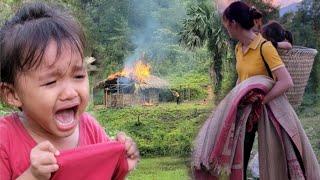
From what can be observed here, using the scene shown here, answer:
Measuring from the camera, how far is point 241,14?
3.11 meters

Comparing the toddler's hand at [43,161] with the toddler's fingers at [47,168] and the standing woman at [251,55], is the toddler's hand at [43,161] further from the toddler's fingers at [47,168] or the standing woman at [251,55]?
the standing woman at [251,55]

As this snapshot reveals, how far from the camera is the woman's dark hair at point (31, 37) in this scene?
3.55 feet

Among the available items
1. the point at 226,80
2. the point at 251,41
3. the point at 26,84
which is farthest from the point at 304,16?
the point at 26,84

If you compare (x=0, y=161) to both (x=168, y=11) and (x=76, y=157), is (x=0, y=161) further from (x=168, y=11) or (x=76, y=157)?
(x=168, y=11)

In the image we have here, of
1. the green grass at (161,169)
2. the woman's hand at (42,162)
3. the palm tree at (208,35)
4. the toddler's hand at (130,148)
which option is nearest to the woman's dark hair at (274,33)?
the toddler's hand at (130,148)

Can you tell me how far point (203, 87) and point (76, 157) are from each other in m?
5.82

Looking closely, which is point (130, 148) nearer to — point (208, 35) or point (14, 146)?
point (14, 146)

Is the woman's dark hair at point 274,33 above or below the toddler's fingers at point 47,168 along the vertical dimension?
above

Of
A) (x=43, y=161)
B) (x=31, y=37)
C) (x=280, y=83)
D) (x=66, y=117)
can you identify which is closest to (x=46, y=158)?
(x=43, y=161)

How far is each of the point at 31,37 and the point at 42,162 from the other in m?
0.25

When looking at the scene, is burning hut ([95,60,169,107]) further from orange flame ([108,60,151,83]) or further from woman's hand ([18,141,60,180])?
woman's hand ([18,141,60,180])

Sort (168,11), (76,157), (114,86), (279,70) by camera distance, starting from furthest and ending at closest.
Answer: (168,11)
(114,86)
(279,70)
(76,157)

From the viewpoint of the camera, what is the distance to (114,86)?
6570mm

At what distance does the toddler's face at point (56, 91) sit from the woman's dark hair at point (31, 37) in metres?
0.01
